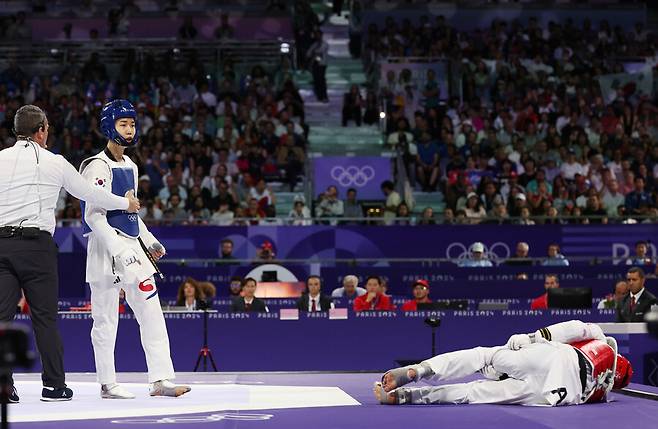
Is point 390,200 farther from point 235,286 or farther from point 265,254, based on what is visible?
point 235,286

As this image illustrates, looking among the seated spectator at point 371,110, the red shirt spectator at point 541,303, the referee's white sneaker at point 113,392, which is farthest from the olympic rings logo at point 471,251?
the referee's white sneaker at point 113,392

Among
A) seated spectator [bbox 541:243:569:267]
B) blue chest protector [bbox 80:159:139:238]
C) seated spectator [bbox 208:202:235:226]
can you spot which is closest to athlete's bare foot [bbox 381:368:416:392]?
blue chest protector [bbox 80:159:139:238]

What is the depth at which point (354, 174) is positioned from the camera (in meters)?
19.8

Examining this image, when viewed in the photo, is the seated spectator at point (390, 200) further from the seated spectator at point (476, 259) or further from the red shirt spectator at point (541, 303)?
the red shirt spectator at point (541, 303)

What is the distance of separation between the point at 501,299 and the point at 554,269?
1.12 metres

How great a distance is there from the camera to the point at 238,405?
6.91 m

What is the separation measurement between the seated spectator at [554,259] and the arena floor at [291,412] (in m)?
8.23

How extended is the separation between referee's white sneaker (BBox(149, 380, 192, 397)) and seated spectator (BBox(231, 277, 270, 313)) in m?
5.50

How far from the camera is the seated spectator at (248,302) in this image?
13.1m

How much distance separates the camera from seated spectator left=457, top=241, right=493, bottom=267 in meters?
16.4

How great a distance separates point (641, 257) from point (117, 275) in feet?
34.9

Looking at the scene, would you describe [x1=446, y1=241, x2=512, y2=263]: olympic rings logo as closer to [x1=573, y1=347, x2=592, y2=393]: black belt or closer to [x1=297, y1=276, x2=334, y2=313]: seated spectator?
[x1=297, y1=276, x2=334, y2=313]: seated spectator

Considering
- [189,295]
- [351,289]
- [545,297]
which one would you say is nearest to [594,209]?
[545,297]

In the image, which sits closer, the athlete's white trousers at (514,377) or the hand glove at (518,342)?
the athlete's white trousers at (514,377)
